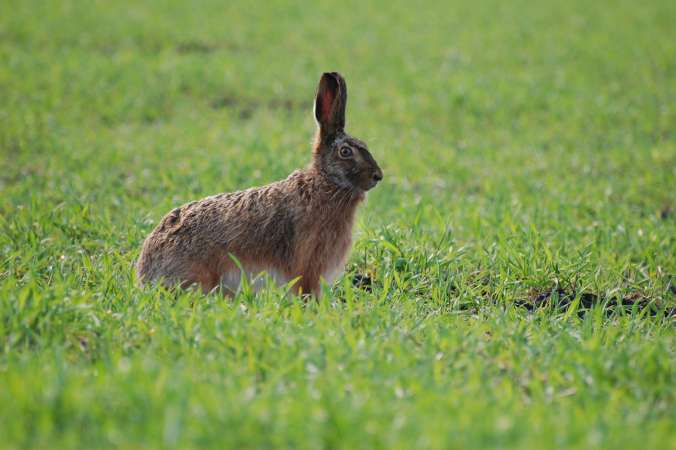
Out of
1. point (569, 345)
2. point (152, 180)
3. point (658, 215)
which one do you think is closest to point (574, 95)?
point (658, 215)

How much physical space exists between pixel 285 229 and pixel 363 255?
105cm

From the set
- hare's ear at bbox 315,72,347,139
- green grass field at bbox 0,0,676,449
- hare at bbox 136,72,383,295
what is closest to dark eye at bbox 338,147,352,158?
hare at bbox 136,72,383,295

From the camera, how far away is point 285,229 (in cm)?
512

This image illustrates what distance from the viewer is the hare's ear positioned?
5043mm

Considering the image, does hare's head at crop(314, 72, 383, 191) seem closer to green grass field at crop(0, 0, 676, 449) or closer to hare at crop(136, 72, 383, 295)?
hare at crop(136, 72, 383, 295)

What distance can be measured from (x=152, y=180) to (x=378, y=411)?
5.83m

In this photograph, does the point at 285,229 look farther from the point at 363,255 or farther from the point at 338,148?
the point at 363,255

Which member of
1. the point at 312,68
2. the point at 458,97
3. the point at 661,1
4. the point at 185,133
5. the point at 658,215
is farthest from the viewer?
the point at 661,1

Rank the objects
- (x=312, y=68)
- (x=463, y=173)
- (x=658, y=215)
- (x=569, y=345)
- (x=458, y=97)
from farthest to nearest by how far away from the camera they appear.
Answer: (x=312, y=68), (x=458, y=97), (x=463, y=173), (x=658, y=215), (x=569, y=345)

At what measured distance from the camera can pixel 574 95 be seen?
45.5ft

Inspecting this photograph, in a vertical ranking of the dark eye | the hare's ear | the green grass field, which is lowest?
the green grass field

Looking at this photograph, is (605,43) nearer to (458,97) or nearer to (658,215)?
(458,97)

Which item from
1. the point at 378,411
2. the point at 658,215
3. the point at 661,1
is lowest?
the point at 658,215

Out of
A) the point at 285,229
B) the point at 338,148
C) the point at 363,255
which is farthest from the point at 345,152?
the point at 363,255
